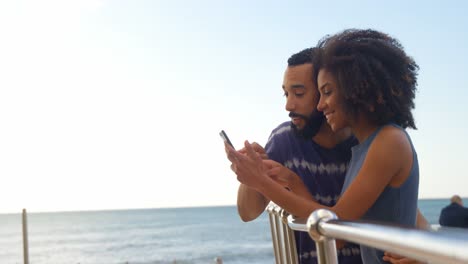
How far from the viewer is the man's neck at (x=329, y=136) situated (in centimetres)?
199

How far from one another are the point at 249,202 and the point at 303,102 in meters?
0.38

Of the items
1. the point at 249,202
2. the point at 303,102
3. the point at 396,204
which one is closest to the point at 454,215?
the point at 249,202

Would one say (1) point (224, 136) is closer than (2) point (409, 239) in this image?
No

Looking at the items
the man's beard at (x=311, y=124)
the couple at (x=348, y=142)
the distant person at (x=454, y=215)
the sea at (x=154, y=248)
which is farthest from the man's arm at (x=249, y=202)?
the sea at (x=154, y=248)

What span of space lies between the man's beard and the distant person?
3535 mm

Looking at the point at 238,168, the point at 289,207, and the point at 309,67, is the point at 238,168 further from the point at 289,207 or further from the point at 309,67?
the point at 309,67

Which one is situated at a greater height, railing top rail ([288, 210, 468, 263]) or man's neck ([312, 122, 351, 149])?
man's neck ([312, 122, 351, 149])

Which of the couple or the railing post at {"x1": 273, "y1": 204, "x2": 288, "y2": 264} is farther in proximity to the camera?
the railing post at {"x1": 273, "y1": 204, "x2": 288, "y2": 264}

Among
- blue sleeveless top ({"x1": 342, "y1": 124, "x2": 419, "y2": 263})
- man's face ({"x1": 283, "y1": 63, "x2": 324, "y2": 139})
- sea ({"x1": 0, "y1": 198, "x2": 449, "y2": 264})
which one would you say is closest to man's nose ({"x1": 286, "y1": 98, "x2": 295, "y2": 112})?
man's face ({"x1": 283, "y1": 63, "x2": 324, "y2": 139})

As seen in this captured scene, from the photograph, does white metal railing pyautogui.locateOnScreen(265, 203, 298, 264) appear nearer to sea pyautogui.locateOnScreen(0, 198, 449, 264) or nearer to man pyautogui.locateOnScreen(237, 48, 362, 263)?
man pyautogui.locateOnScreen(237, 48, 362, 263)

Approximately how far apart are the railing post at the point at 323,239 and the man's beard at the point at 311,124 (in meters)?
0.85

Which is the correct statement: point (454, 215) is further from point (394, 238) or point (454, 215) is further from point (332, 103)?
point (394, 238)

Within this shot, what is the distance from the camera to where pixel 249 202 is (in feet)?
6.91

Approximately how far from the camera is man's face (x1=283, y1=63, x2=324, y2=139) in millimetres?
1962
